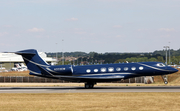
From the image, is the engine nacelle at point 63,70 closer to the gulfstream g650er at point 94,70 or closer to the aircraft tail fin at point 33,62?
the gulfstream g650er at point 94,70

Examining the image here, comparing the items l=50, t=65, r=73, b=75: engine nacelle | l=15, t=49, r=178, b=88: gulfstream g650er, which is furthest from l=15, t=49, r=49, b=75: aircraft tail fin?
l=50, t=65, r=73, b=75: engine nacelle

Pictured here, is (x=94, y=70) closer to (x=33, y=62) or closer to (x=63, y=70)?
(x=63, y=70)

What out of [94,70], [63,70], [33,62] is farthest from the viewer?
[33,62]

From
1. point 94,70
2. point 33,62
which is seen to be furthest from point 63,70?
point 33,62

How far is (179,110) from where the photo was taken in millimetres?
17094

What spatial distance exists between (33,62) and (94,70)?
8867mm

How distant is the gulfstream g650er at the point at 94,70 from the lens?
36.1 metres

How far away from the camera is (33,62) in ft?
126

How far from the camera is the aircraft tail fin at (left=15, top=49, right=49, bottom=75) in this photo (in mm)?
38219

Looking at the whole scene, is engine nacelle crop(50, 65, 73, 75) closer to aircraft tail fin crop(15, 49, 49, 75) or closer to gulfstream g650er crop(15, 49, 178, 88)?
gulfstream g650er crop(15, 49, 178, 88)

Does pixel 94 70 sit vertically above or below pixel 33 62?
below

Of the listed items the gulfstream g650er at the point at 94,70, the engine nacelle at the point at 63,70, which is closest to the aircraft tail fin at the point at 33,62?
the gulfstream g650er at the point at 94,70

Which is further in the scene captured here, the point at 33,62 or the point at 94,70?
the point at 33,62

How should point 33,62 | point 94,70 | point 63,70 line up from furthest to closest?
point 33,62 < point 63,70 < point 94,70
